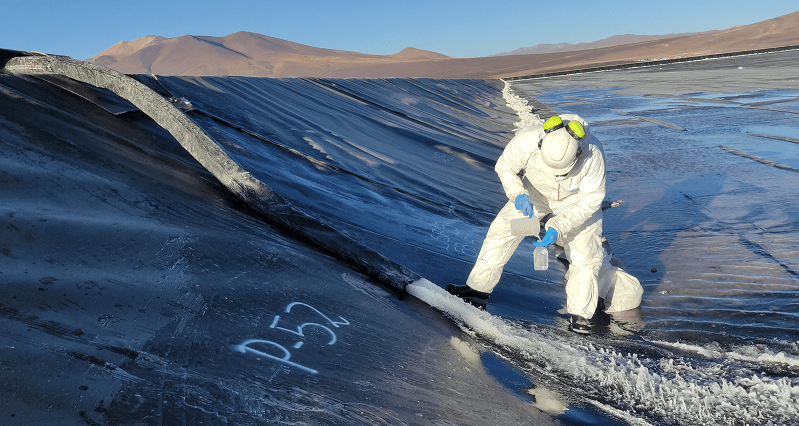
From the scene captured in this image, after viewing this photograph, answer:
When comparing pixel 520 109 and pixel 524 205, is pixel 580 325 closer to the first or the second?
pixel 524 205

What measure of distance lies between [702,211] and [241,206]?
4430 mm

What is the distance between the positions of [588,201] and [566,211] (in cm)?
13

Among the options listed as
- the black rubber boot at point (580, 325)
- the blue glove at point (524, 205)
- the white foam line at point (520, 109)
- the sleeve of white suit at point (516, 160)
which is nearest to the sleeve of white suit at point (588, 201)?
the blue glove at point (524, 205)

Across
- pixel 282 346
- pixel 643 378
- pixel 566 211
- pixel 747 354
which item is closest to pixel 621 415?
pixel 643 378

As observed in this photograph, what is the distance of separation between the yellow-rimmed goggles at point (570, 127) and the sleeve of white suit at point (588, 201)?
19cm

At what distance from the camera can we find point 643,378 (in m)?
2.40

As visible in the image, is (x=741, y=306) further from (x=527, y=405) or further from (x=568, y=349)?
(x=527, y=405)

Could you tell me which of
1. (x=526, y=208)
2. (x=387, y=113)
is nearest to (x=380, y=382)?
(x=526, y=208)

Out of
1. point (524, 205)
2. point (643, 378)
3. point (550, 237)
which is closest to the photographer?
point (643, 378)

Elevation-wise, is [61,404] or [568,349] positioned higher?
[61,404]

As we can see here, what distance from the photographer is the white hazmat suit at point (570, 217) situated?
2.93 metres

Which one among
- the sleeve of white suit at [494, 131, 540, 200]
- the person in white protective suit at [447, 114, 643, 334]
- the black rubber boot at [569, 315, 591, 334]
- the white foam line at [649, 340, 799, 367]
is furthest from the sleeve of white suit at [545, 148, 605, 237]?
the white foam line at [649, 340, 799, 367]

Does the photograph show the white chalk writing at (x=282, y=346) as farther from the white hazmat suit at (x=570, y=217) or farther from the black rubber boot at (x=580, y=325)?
the black rubber boot at (x=580, y=325)

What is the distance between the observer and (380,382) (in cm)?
195
